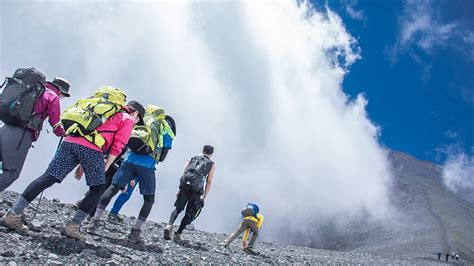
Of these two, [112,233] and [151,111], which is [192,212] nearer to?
[112,233]

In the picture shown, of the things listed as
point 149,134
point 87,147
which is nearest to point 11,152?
point 87,147

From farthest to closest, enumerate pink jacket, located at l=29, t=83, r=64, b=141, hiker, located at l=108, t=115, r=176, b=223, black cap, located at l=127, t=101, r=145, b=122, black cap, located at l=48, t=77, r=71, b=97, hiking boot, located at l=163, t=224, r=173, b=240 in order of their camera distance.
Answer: hiking boot, located at l=163, t=224, r=173, b=240, hiker, located at l=108, t=115, r=176, b=223, black cap, located at l=127, t=101, r=145, b=122, black cap, located at l=48, t=77, r=71, b=97, pink jacket, located at l=29, t=83, r=64, b=141

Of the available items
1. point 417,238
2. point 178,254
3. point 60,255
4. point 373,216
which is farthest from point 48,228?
point 373,216

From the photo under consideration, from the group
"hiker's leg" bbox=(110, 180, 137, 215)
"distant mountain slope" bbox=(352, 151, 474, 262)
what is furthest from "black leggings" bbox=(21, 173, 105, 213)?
"distant mountain slope" bbox=(352, 151, 474, 262)

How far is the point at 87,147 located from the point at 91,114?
2.00 feet

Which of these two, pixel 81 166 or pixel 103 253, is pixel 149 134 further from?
pixel 103 253

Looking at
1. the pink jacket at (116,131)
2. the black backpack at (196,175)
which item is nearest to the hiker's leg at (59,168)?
the pink jacket at (116,131)

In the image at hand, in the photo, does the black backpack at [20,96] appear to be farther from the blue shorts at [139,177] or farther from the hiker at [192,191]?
the hiker at [192,191]

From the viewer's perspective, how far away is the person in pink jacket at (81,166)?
22.5 feet

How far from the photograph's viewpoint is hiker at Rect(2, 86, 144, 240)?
6.90 metres

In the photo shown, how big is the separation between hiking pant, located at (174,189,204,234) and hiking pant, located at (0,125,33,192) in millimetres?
5277

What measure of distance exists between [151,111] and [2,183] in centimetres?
370

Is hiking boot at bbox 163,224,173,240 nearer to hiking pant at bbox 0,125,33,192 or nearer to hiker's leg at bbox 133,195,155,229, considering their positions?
hiker's leg at bbox 133,195,155,229

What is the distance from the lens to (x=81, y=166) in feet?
24.0
